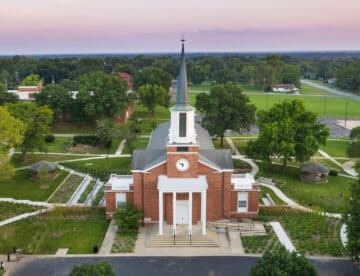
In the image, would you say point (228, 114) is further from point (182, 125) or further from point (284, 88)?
point (284, 88)

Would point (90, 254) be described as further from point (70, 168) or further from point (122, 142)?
point (122, 142)

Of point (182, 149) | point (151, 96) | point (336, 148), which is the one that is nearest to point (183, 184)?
point (182, 149)

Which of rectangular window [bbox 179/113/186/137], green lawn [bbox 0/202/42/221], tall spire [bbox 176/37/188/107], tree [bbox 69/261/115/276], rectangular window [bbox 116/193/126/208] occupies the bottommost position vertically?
green lawn [bbox 0/202/42/221]

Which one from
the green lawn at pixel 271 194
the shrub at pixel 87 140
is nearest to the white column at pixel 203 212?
the green lawn at pixel 271 194

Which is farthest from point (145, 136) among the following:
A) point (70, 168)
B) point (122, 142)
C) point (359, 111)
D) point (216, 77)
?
point (216, 77)

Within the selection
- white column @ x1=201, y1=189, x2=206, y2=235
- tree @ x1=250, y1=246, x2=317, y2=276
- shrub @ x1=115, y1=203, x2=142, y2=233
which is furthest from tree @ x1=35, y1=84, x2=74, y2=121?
tree @ x1=250, y1=246, x2=317, y2=276

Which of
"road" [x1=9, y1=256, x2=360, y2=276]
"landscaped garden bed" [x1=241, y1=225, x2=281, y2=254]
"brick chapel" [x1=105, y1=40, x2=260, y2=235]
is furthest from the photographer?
"brick chapel" [x1=105, y1=40, x2=260, y2=235]

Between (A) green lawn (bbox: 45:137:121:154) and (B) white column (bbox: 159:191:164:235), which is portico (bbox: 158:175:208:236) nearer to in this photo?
(B) white column (bbox: 159:191:164:235)
